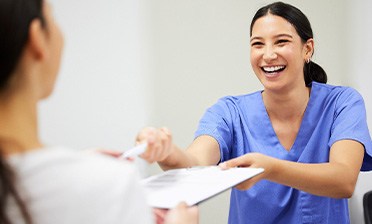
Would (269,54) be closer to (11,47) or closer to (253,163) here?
(253,163)

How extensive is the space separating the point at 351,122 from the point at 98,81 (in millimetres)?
944

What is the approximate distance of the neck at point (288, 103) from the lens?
1.32 m

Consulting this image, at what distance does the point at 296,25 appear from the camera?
129 cm

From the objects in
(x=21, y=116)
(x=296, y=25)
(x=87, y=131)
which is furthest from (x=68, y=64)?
(x=21, y=116)

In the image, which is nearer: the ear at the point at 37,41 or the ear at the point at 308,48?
the ear at the point at 37,41

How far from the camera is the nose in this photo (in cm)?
127

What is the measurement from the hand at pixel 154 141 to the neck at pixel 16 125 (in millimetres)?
366

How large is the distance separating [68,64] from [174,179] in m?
0.98

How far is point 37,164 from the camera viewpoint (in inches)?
17.9

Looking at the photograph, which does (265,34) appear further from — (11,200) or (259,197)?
(11,200)

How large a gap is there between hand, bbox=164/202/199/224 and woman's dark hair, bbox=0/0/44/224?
208 mm

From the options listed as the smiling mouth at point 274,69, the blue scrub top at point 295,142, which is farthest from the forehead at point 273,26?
the blue scrub top at point 295,142

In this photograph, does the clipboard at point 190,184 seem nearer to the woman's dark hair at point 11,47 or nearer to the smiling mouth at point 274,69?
the woman's dark hair at point 11,47

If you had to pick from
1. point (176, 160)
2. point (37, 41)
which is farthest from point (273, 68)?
point (37, 41)
